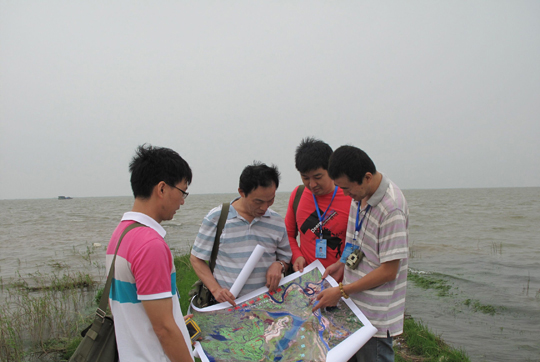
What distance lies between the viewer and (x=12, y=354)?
523 cm

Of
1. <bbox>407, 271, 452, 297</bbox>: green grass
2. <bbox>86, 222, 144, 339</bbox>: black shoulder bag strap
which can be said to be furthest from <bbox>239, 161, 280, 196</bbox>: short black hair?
<bbox>407, 271, 452, 297</bbox>: green grass

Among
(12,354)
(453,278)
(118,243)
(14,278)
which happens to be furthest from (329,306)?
(14,278)

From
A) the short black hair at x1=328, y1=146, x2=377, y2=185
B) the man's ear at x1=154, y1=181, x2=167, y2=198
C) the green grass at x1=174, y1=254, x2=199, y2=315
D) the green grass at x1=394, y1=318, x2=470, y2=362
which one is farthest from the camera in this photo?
the green grass at x1=174, y1=254, x2=199, y2=315

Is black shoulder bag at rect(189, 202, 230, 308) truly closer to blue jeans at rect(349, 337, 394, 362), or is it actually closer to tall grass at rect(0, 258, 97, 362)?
blue jeans at rect(349, 337, 394, 362)

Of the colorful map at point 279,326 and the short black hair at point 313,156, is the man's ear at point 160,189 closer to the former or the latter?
the colorful map at point 279,326

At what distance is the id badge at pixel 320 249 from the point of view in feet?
10.0

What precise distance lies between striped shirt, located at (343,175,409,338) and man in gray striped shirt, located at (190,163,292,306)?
73 centimetres

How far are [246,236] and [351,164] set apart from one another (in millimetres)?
1119

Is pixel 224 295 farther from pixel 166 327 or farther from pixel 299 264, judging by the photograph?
pixel 166 327

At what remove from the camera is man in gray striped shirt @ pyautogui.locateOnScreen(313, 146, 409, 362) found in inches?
93.7

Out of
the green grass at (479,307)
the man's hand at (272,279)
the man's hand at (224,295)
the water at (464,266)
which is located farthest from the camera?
the green grass at (479,307)

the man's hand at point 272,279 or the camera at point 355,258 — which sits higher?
the camera at point 355,258

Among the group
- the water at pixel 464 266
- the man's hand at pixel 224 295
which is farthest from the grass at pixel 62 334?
the man's hand at pixel 224 295

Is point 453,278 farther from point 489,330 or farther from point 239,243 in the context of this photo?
point 239,243
